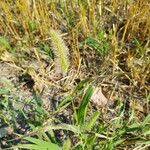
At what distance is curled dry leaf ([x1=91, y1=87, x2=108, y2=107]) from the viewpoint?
1472 mm

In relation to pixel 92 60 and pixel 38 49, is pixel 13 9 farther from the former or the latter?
pixel 92 60

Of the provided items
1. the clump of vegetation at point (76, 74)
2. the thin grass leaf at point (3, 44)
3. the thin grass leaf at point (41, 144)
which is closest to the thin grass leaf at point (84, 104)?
the clump of vegetation at point (76, 74)

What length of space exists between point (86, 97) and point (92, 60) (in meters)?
0.42

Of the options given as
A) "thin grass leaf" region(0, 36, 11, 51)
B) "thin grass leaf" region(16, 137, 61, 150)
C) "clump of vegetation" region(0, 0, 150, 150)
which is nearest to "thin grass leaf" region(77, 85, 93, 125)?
"clump of vegetation" region(0, 0, 150, 150)

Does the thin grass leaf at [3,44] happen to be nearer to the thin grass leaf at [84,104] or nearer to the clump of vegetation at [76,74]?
the clump of vegetation at [76,74]

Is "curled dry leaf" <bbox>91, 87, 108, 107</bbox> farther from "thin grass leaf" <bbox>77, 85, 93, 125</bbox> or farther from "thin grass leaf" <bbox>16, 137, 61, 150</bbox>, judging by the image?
"thin grass leaf" <bbox>16, 137, 61, 150</bbox>

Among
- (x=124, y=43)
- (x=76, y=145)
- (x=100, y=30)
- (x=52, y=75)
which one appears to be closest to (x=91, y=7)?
(x=100, y=30)

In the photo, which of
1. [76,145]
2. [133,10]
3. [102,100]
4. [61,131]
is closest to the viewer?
[76,145]

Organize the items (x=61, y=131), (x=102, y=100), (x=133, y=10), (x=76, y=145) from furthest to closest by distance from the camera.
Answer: (x=133, y=10) → (x=102, y=100) → (x=61, y=131) → (x=76, y=145)

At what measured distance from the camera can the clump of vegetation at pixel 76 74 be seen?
1315mm

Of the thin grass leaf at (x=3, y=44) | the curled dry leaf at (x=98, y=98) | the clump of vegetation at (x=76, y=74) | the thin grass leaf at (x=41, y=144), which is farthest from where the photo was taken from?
the thin grass leaf at (x=3, y=44)

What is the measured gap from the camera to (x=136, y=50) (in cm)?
160

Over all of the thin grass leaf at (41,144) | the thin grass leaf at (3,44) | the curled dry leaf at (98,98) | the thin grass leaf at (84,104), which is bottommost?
the curled dry leaf at (98,98)

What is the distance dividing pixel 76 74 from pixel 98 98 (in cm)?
16
